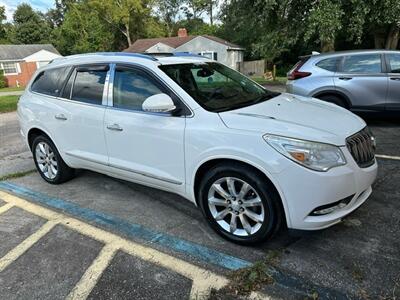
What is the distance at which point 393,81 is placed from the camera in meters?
6.91

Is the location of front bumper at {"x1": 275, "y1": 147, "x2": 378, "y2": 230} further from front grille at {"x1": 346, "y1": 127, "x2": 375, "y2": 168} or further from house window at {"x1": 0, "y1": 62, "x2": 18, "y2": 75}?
house window at {"x1": 0, "y1": 62, "x2": 18, "y2": 75}

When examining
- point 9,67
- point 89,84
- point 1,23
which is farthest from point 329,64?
point 1,23

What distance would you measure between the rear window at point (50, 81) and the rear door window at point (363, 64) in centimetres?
540

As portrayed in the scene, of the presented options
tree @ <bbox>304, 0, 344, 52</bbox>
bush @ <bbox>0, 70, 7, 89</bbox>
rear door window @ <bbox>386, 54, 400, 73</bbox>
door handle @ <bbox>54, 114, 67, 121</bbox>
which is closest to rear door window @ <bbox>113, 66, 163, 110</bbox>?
door handle @ <bbox>54, 114, 67, 121</bbox>

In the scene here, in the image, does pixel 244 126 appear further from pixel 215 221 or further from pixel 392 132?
pixel 392 132

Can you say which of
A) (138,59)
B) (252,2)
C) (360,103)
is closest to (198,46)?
(252,2)

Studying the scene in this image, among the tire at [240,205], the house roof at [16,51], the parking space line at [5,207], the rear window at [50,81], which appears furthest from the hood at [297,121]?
the house roof at [16,51]

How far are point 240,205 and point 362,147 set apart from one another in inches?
47.4

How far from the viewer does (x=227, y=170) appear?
319 cm

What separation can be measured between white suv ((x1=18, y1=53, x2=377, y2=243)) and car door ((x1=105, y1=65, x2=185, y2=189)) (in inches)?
0.4

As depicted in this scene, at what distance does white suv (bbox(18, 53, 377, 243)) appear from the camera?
2934mm

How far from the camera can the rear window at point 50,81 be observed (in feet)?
15.6

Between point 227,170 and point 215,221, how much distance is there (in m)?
0.57

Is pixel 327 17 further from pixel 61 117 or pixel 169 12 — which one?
pixel 169 12
